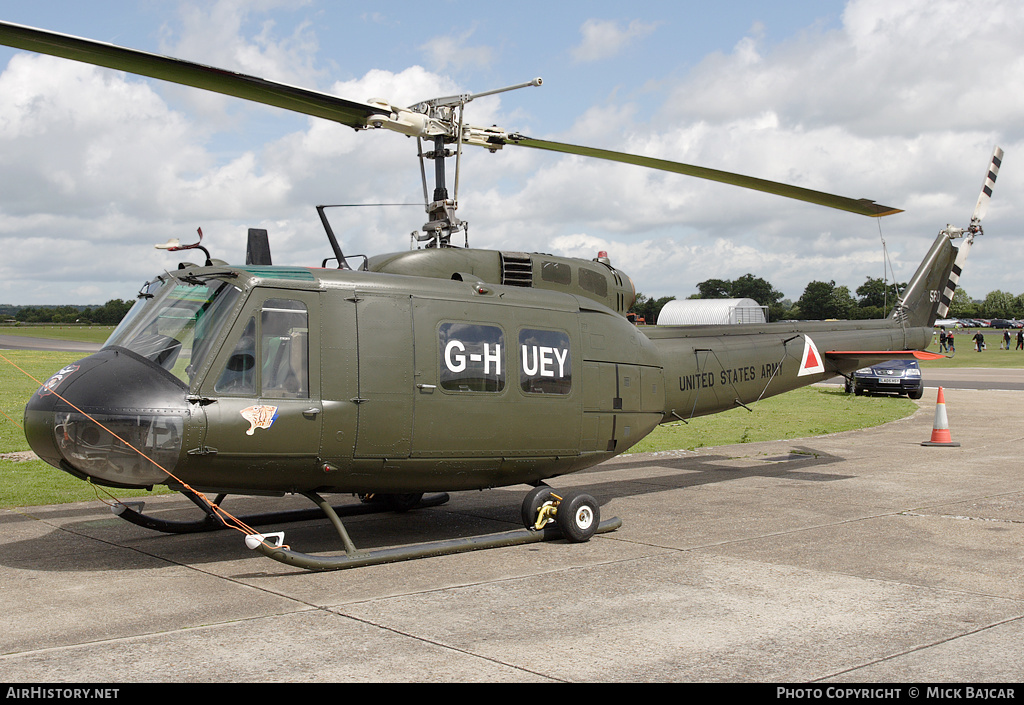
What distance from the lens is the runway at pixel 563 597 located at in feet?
15.7

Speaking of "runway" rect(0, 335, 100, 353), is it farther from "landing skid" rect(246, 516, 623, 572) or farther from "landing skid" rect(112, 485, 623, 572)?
"landing skid" rect(246, 516, 623, 572)

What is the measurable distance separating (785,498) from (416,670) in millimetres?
7033

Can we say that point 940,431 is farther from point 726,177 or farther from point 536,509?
point 536,509

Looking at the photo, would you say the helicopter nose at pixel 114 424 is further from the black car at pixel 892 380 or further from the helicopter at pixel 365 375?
the black car at pixel 892 380

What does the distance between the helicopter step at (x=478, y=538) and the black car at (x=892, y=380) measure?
1928 cm

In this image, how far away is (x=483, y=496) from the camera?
11.1 m

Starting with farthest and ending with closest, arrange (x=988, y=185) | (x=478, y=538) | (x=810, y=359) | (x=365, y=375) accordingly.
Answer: (x=988, y=185) → (x=810, y=359) → (x=478, y=538) → (x=365, y=375)

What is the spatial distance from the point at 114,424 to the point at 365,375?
1973 mm

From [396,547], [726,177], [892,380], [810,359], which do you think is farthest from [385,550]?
[892,380]

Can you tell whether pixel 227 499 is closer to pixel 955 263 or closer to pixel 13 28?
pixel 13 28

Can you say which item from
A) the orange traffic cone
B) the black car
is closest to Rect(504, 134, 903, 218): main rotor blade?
the orange traffic cone

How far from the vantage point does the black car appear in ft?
83.4

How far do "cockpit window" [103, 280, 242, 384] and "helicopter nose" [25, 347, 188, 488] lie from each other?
187 mm

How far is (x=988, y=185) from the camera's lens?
14430mm
